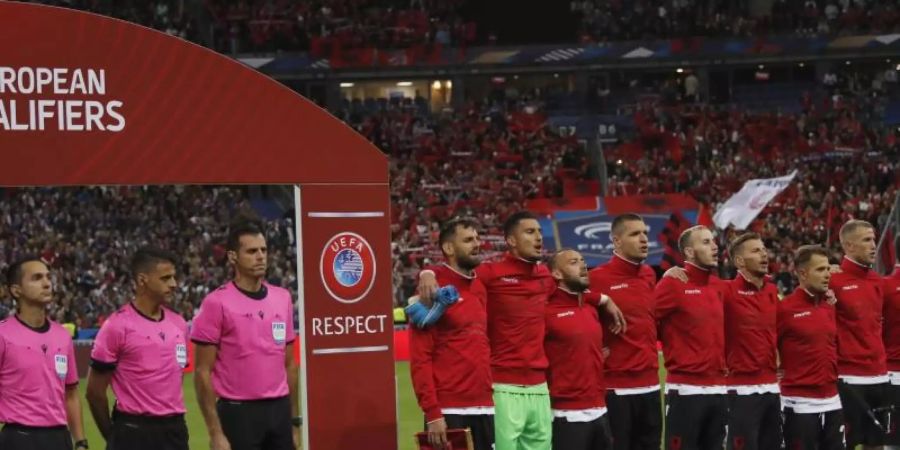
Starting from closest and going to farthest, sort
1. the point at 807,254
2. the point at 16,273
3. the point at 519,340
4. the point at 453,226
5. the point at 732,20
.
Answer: the point at 16,273 < the point at 453,226 < the point at 519,340 < the point at 807,254 < the point at 732,20

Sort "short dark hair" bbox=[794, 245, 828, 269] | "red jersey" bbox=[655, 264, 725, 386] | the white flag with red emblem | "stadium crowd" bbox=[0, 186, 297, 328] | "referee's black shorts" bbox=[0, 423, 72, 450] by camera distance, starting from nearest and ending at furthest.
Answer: "referee's black shorts" bbox=[0, 423, 72, 450] < "red jersey" bbox=[655, 264, 725, 386] < "short dark hair" bbox=[794, 245, 828, 269] < "stadium crowd" bbox=[0, 186, 297, 328] < the white flag with red emblem

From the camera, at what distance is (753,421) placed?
12.3m

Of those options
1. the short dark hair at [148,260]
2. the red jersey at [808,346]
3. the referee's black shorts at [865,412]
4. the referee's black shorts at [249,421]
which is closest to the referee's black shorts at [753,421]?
the red jersey at [808,346]

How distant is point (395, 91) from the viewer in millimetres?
49500

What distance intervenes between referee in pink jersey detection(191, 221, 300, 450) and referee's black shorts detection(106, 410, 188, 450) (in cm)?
40

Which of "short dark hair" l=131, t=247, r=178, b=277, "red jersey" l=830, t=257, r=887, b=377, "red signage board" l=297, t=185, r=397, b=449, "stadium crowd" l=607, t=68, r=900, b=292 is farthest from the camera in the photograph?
"stadium crowd" l=607, t=68, r=900, b=292

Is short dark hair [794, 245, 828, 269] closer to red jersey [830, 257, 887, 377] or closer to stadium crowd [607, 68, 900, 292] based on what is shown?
red jersey [830, 257, 887, 377]

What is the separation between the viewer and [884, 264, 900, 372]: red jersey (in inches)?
533

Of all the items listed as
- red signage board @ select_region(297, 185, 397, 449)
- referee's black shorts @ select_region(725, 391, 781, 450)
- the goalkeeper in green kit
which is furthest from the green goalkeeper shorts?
referee's black shorts @ select_region(725, 391, 781, 450)

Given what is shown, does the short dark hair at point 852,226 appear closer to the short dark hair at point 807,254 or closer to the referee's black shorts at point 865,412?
the short dark hair at point 807,254

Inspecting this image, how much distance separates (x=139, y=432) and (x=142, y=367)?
17.4 inches

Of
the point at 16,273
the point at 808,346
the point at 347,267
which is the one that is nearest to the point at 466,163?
the point at 808,346

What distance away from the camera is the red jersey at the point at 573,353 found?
11227 mm

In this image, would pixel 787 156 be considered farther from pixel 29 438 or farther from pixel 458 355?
pixel 29 438
